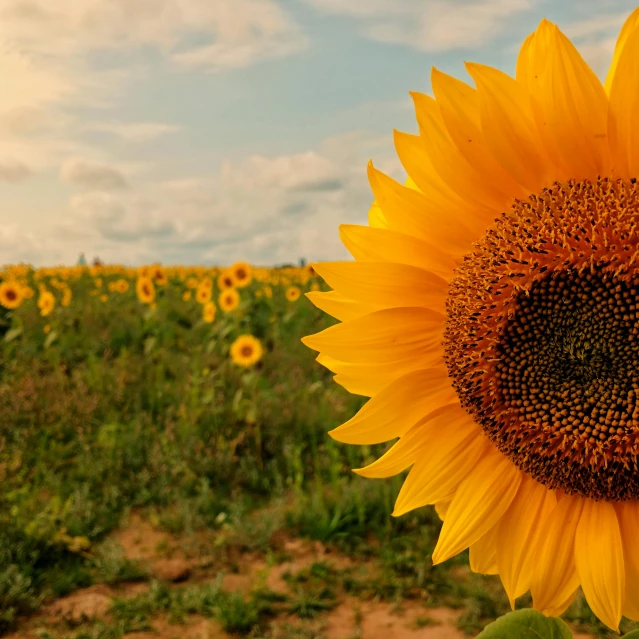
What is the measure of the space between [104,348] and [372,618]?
5002 millimetres

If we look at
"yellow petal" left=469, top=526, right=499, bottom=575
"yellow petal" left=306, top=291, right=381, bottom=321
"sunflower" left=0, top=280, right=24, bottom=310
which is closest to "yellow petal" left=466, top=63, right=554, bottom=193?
"yellow petal" left=306, top=291, right=381, bottom=321

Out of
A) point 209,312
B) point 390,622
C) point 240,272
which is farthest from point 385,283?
point 240,272

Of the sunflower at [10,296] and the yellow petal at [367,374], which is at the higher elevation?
the sunflower at [10,296]

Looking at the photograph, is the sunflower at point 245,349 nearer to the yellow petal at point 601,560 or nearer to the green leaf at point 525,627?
the yellow petal at point 601,560

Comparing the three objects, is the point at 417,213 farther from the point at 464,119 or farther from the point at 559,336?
the point at 559,336

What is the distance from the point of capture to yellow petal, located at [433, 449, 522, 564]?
112cm

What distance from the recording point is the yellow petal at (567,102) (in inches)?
37.1

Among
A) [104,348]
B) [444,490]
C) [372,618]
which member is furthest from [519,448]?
[104,348]

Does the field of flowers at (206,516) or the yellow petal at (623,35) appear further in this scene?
the field of flowers at (206,516)

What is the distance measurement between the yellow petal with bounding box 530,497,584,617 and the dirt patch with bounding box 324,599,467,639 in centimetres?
220

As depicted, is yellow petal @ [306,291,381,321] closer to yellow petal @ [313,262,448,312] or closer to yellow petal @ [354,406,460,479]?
yellow petal @ [313,262,448,312]

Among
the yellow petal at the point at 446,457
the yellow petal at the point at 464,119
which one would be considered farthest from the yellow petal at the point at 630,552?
the yellow petal at the point at 464,119

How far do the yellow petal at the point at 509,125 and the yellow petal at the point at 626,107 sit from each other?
0.33 ft

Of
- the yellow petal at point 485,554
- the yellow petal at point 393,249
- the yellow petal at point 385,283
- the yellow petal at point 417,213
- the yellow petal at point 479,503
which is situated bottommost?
the yellow petal at point 485,554
